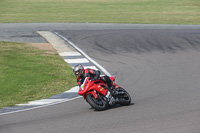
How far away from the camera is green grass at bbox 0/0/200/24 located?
44.8 meters

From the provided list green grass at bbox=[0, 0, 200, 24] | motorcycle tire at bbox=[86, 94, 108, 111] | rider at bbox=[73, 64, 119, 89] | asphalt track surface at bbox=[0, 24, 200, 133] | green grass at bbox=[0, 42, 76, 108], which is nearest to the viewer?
asphalt track surface at bbox=[0, 24, 200, 133]

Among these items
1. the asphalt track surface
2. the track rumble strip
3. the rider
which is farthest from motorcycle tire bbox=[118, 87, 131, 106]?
the track rumble strip

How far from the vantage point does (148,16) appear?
4694 cm

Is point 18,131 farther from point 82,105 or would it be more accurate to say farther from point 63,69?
point 63,69

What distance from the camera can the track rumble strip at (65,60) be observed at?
11945 mm

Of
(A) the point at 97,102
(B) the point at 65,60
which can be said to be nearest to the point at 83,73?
(A) the point at 97,102

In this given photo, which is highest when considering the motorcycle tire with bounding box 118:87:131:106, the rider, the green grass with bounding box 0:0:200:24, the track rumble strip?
the rider

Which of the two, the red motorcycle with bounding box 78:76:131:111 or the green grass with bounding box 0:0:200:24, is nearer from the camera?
the red motorcycle with bounding box 78:76:131:111

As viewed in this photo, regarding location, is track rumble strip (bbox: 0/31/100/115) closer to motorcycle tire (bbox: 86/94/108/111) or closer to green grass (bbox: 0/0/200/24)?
motorcycle tire (bbox: 86/94/108/111)

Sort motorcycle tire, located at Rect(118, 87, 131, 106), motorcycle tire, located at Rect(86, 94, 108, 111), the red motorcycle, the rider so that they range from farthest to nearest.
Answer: motorcycle tire, located at Rect(118, 87, 131, 106)
the rider
the red motorcycle
motorcycle tire, located at Rect(86, 94, 108, 111)

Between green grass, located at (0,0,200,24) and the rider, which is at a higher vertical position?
the rider

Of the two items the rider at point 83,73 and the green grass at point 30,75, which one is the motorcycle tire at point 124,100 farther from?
the green grass at point 30,75

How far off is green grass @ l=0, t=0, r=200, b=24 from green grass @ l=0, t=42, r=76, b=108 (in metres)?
22.2

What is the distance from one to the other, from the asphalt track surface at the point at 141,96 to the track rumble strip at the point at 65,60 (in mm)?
603
